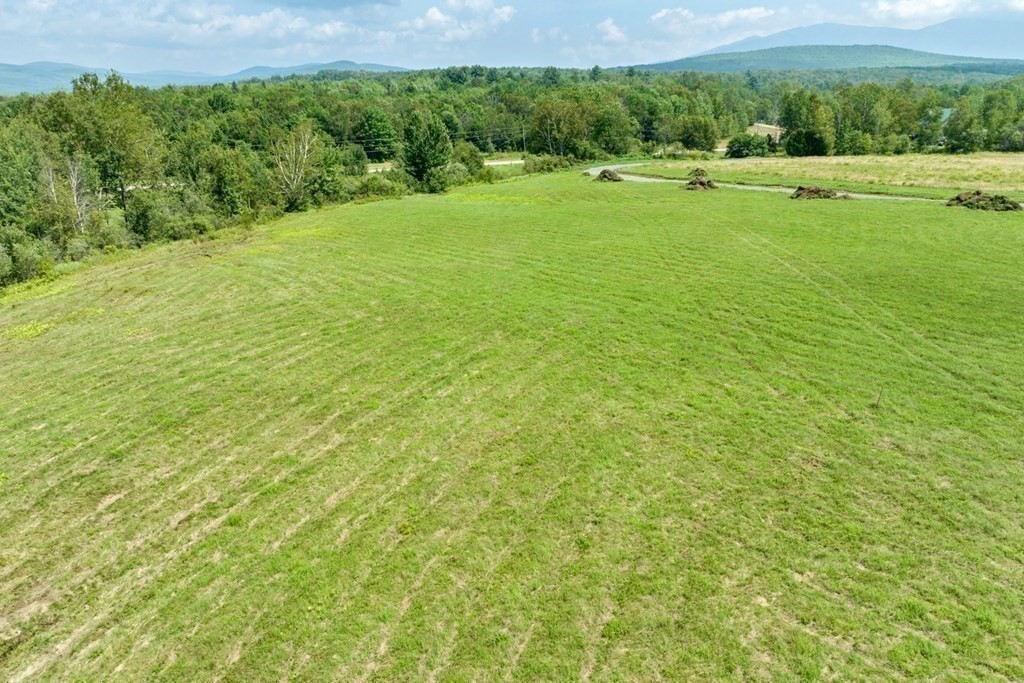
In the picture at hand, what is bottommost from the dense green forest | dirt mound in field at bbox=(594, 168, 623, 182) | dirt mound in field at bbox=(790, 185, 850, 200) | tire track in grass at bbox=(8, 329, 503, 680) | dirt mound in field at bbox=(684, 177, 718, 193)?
tire track in grass at bbox=(8, 329, 503, 680)

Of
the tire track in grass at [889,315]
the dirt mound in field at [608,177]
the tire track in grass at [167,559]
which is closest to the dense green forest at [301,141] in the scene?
the dirt mound in field at [608,177]

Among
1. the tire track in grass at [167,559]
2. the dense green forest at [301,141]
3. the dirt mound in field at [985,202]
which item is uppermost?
the dense green forest at [301,141]

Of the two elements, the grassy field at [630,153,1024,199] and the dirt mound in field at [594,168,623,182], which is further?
the dirt mound in field at [594,168,623,182]

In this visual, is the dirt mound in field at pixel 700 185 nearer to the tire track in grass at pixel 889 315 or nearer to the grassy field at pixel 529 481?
the tire track in grass at pixel 889 315

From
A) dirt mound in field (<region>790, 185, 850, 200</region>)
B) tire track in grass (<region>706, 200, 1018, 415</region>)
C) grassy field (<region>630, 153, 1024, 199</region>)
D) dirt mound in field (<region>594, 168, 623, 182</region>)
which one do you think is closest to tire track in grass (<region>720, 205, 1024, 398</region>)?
tire track in grass (<region>706, 200, 1018, 415</region>)

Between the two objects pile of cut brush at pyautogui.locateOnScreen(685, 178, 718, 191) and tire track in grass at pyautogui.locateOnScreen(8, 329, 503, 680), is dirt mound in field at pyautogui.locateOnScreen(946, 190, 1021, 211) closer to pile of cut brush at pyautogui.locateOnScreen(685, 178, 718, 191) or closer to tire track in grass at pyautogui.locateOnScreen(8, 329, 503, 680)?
pile of cut brush at pyautogui.locateOnScreen(685, 178, 718, 191)
